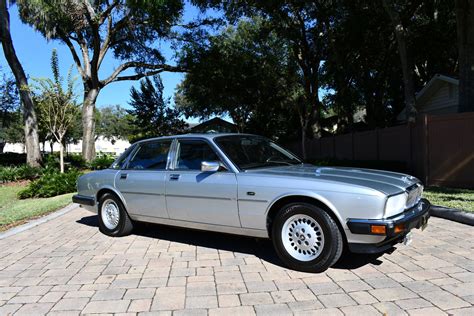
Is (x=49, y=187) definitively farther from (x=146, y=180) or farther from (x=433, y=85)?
(x=433, y=85)

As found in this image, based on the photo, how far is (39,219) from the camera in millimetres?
7879

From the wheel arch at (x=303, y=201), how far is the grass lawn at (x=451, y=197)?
3715mm

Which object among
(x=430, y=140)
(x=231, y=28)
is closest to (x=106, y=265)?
(x=430, y=140)

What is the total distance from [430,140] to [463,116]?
0.97 meters

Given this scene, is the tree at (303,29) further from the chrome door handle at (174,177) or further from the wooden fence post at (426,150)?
the chrome door handle at (174,177)

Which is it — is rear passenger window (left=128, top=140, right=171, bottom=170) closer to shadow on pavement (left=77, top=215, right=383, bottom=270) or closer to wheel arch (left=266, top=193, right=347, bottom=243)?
shadow on pavement (left=77, top=215, right=383, bottom=270)

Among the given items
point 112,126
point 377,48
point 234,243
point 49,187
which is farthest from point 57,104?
point 112,126

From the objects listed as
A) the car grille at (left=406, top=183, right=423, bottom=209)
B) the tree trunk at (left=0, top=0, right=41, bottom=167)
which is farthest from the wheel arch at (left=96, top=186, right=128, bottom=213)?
the tree trunk at (left=0, top=0, right=41, bottom=167)

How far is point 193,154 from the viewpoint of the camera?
5.34 metres

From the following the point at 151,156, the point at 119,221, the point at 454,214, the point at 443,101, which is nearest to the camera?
the point at 151,156

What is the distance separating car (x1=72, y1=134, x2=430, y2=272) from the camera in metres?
3.94

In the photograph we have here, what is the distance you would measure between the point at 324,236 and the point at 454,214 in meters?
3.45

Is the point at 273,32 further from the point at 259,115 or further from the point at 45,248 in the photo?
the point at 45,248

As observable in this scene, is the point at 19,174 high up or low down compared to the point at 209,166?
down
